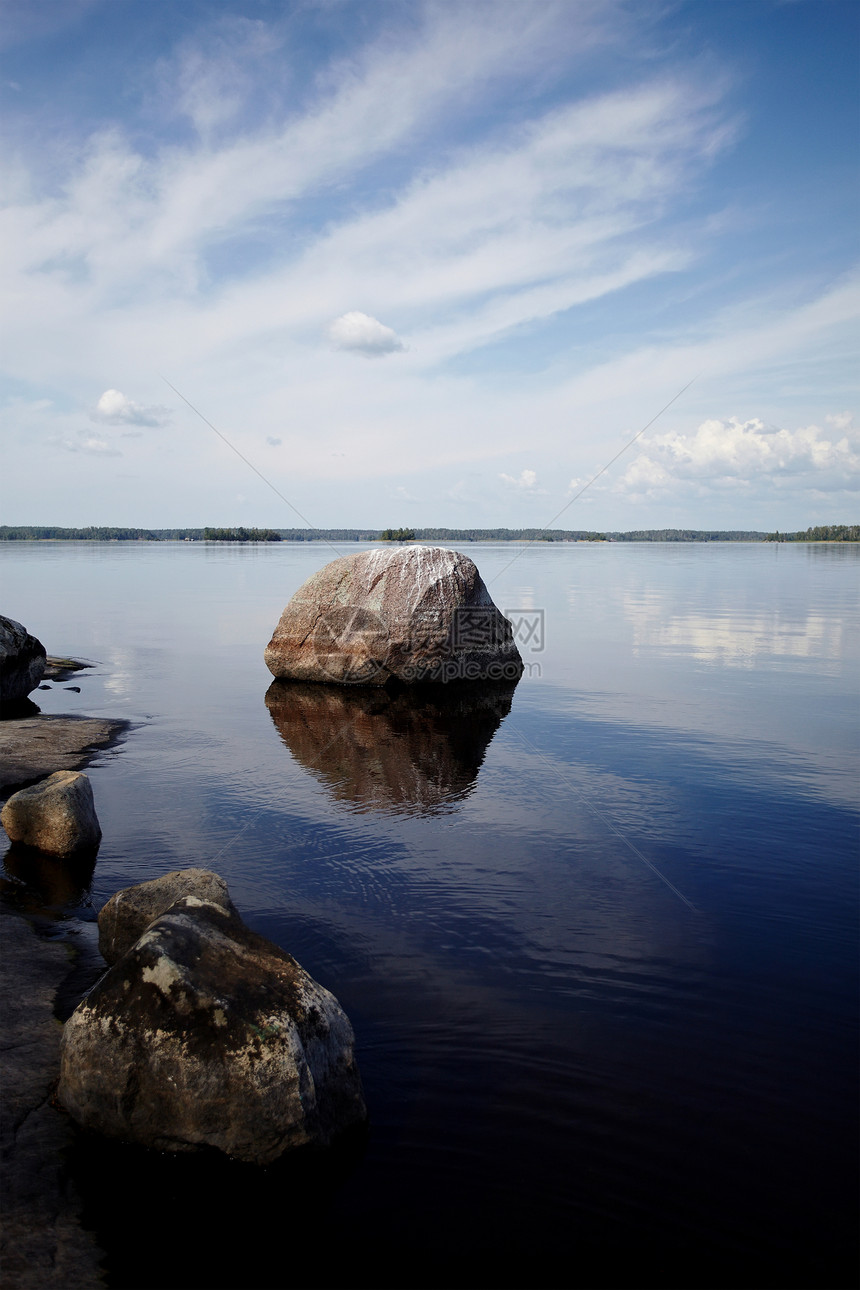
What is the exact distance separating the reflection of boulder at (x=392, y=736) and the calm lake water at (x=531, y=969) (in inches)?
3.0

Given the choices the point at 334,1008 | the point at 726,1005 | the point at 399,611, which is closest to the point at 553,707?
the point at 399,611

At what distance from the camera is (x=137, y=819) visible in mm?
9422

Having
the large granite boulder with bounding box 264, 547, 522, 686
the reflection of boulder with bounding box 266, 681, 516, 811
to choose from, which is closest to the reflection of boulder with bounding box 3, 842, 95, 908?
the reflection of boulder with bounding box 266, 681, 516, 811

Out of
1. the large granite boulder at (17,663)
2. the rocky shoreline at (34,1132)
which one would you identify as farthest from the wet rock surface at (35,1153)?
the large granite boulder at (17,663)

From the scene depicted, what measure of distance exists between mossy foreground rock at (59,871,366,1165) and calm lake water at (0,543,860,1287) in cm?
20

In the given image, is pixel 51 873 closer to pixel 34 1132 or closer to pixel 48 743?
pixel 34 1132

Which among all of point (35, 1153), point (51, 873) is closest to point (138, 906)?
point (35, 1153)

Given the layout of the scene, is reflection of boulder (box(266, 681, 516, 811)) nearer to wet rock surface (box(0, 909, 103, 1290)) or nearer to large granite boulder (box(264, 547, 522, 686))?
large granite boulder (box(264, 547, 522, 686))

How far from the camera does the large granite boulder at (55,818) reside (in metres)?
8.26

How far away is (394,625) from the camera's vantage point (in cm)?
1742

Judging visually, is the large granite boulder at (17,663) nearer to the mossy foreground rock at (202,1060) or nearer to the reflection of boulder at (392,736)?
the reflection of boulder at (392,736)

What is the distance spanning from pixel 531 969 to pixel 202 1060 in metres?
2.82

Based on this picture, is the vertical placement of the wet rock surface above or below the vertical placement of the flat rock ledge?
below

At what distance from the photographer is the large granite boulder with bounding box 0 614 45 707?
609 inches
